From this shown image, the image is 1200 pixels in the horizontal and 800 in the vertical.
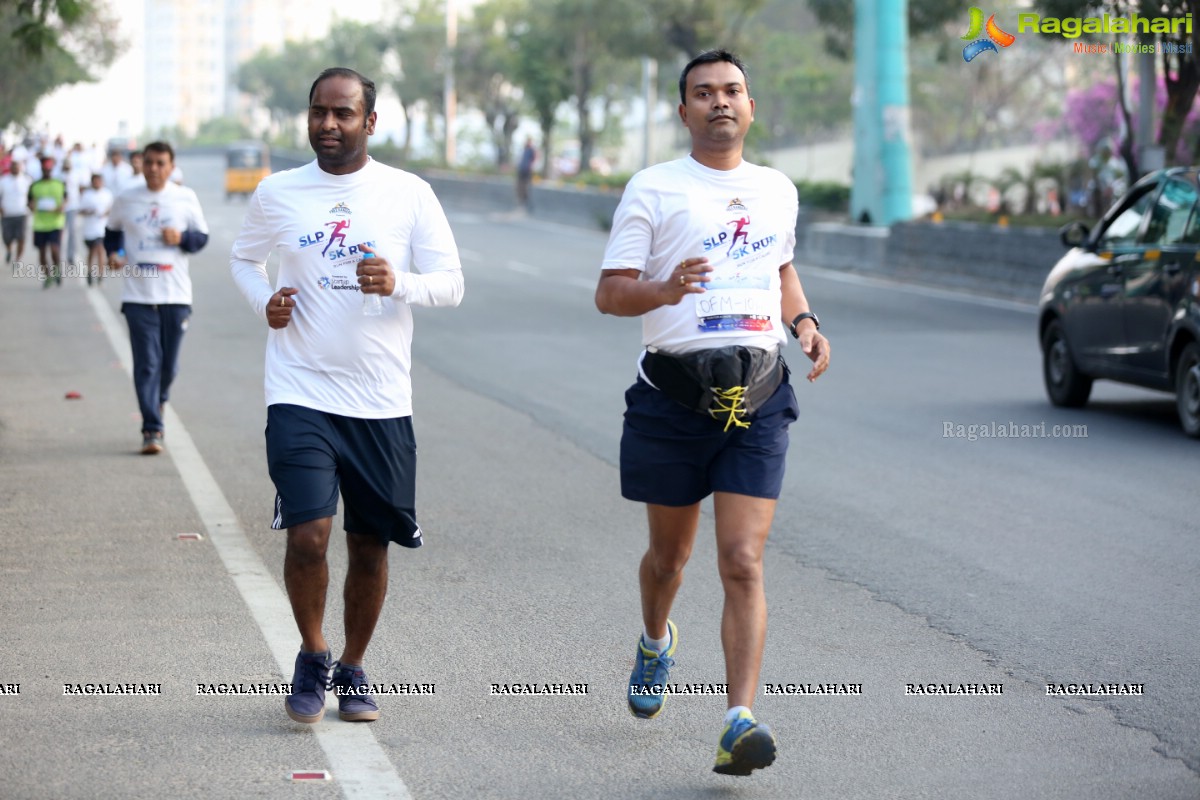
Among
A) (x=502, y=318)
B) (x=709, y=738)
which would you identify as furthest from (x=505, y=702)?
(x=502, y=318)

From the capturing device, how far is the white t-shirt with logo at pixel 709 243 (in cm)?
503

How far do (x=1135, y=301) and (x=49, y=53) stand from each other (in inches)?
535

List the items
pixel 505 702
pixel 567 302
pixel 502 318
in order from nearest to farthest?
pixel 505 702, pixel 502 318, pixel 567 302

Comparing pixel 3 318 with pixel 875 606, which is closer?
pixel 875 606

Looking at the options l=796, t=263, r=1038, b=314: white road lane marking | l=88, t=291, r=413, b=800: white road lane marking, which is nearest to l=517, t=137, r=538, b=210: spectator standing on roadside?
l=796, t=263, r=1038, b=314: white road lane marking

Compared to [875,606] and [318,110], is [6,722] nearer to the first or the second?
[318,110]

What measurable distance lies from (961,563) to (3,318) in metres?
15.4

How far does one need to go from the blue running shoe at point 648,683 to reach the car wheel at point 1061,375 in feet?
27.3

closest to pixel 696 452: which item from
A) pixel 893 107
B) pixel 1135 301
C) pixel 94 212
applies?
pixel 1135 301

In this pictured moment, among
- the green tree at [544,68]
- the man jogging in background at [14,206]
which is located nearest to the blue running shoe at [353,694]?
the man jogging in background at [14,206]

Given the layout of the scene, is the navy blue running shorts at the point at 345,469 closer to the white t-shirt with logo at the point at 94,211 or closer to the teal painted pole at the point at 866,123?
the white t-shirt with logo at the point at 94,211

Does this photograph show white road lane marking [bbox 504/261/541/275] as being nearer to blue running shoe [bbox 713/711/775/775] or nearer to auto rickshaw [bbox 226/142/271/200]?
blue running shoe [bbox 713/711/775/775]

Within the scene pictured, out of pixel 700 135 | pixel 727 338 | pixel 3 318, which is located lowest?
pixel 3 318

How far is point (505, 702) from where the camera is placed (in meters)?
5.61
